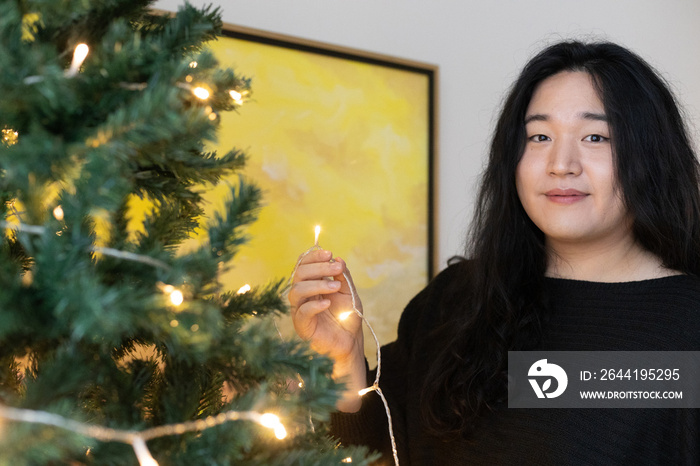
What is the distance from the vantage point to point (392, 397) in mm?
1380

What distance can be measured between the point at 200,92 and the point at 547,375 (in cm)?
95

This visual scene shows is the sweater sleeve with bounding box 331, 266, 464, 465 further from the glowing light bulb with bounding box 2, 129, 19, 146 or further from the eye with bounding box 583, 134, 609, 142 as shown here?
the glowing light bulb with bounding box 2, 129, 19, 146

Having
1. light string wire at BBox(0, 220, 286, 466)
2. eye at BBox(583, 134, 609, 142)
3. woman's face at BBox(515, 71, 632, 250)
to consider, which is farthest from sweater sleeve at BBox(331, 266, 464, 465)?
light string wire at BBox(0, 220, 286, 466)

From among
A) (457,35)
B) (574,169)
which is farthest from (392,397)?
(457,35)

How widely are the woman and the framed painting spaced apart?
0.36 m

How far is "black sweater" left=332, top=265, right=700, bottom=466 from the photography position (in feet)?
3.60

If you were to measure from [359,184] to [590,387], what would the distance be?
Answer: 0.80 meters

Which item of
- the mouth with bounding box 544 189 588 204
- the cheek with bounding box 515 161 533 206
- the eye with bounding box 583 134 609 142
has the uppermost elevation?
the eye with bounding box 583 134 609 142

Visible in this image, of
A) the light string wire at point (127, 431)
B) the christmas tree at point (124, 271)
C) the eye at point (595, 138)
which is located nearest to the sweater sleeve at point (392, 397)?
the eye at point (595, 138)

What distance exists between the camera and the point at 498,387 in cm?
123

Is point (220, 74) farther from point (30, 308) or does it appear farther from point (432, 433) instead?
point (432, 433)

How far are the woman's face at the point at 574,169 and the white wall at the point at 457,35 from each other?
517 mm

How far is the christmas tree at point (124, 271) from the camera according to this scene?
0.41m

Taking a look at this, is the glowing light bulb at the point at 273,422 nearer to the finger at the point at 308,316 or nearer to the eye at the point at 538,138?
the finger at the point at 308,316
